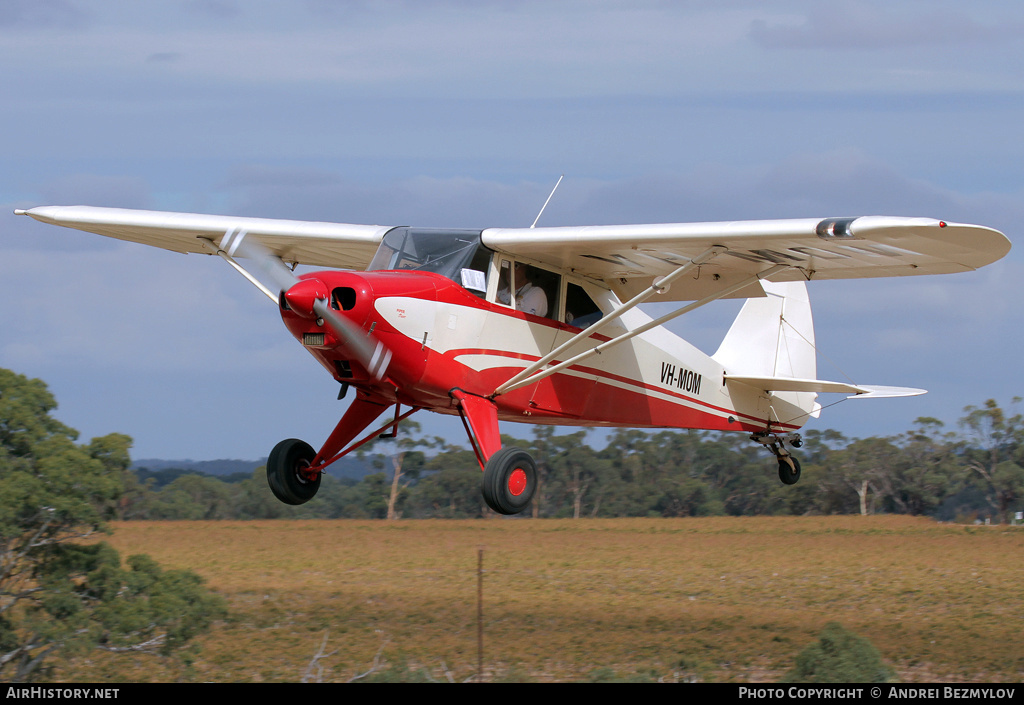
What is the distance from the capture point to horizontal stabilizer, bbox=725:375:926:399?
14.5 metres

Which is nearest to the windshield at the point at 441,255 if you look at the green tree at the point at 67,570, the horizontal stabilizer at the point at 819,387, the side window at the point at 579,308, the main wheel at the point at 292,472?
the side window at the point at 579,308

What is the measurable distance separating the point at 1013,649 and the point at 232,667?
37.0 ft

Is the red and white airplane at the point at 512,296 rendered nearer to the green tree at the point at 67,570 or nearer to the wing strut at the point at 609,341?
the wing strut at the point at 609,341

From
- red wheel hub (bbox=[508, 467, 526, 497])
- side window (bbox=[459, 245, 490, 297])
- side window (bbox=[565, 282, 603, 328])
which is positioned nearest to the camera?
red wheel hub (bbox=[508, 467, 526, 497])

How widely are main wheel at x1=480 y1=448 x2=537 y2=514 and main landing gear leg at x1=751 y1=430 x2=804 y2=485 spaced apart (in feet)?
20.0

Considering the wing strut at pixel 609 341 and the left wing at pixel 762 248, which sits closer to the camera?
the left wing at pixel 762 248

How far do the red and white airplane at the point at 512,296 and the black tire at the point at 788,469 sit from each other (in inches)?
77.3

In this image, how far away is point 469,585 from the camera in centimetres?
1881

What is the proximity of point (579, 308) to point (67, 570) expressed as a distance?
32.2ft

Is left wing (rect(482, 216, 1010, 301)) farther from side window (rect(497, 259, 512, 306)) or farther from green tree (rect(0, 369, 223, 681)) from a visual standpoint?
green tree (rect(0, 369, 223, 681))

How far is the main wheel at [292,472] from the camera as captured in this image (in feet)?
37.9

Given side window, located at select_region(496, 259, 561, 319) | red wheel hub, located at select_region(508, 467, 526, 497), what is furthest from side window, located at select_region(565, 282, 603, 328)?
red wheel hub, located at select_region(508, 467, 526, 497)

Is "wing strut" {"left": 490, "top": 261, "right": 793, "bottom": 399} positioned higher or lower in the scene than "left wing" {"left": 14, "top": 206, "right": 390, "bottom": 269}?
lower

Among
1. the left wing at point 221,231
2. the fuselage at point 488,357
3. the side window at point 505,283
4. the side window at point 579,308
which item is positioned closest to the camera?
the fuselage at point 488,357
